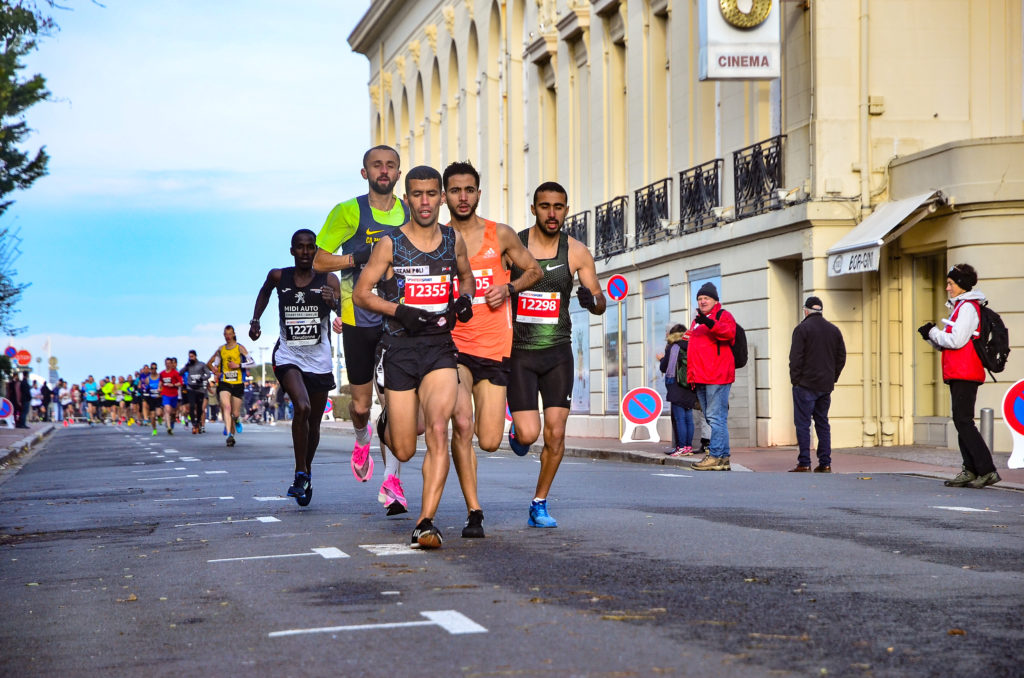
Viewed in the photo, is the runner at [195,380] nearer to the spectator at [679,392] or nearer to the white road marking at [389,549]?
the spectator at [679,392]

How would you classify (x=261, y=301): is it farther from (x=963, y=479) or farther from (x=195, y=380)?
(x=195, y=380)

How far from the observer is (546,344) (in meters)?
9.70

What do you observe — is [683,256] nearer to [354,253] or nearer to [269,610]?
[354,253]

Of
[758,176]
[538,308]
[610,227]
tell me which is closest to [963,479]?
[538,308]

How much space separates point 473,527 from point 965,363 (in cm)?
686

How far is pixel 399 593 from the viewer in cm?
700

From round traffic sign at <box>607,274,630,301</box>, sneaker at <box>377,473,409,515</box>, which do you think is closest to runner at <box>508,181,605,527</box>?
sneaker at <box>377,473,409,515</box>

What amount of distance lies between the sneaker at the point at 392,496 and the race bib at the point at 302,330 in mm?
2173

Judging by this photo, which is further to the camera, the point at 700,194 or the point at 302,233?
the point at 700,194

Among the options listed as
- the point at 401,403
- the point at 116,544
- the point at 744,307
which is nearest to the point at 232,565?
the point at 401,403

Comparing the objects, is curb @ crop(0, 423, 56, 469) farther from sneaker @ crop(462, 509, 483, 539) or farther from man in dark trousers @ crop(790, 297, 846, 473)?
sneaker @ crop(462, 509, 483, 539)

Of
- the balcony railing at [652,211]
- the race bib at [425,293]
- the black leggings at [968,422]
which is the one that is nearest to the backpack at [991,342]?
the black leggings at [968,422]

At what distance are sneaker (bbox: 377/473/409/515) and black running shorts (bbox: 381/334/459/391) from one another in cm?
175

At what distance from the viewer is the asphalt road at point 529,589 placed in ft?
18.1
